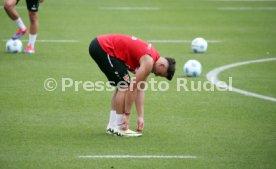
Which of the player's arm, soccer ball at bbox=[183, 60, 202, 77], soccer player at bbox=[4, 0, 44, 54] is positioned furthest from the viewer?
soccer player at bbox=[4, 0, 44, 54]

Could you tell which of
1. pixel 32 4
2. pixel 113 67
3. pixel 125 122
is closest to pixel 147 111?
pixel 125 122

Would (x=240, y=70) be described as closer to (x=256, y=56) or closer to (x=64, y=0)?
(x=256, y=56)

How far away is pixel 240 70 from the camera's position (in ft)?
50.2

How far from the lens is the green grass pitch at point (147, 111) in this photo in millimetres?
8555

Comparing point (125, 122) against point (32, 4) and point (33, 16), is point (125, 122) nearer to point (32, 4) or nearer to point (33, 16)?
point (32, 4)

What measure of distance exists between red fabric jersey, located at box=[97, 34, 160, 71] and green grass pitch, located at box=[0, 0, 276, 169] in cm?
110

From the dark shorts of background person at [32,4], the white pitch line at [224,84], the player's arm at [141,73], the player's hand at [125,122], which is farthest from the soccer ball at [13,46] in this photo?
the player's arm at [141,73]

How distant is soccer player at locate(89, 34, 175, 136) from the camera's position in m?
9.27

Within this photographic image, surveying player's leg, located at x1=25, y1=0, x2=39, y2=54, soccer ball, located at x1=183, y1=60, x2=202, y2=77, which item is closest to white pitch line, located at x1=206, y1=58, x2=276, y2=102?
soccer ball, located at x1=183, y1=60, x2=202, y2=77

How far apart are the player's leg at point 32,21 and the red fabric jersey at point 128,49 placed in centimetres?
734

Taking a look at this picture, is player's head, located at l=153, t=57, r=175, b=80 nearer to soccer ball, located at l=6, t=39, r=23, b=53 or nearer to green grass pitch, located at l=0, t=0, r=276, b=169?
green grass pitch, located at l=0, t=0, r=276, b=169

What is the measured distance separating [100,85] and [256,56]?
531 centimetres

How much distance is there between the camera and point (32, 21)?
17.0 metres

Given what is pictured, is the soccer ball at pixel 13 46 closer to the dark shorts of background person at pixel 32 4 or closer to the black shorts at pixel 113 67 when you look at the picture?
the dark shorts of background person at pixel 32 4
